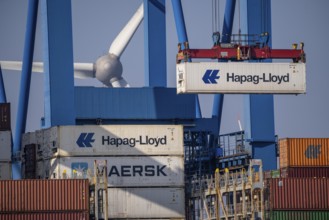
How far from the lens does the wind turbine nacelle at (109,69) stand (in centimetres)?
12044

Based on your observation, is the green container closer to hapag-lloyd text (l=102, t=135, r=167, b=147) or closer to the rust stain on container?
hapag-lloyd text (l=102, t=135, r=167, b=147)

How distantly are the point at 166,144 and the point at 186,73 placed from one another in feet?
14.5

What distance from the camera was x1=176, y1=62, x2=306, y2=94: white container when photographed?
296 ft

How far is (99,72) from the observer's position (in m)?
121

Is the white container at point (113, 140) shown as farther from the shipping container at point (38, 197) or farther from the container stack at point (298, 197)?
the container stack at point (298, 197)

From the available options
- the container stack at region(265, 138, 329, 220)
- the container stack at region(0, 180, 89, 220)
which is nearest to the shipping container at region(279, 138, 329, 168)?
the container stack at region(265, 138, 329, 220)

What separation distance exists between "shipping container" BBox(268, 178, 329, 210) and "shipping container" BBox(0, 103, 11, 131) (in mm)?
17374

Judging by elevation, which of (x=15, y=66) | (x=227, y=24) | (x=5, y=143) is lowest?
(x=5, y=143)

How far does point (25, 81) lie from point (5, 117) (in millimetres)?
17302

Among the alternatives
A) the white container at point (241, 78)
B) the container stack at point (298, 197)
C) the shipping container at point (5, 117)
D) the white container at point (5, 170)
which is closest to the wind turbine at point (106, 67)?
the white container at point (5, 170)

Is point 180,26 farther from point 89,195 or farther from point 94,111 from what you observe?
point 89,195

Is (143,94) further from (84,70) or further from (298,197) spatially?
(84,70)

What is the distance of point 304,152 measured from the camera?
89375mm

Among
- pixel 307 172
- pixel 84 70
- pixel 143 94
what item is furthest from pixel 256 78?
pixel 84 70
